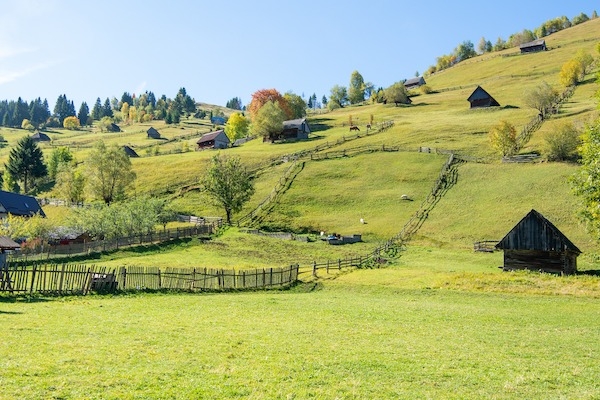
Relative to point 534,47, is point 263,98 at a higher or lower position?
lower

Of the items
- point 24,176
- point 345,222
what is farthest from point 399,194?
point 24,176

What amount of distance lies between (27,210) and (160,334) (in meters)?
69.7

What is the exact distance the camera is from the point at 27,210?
259 feet

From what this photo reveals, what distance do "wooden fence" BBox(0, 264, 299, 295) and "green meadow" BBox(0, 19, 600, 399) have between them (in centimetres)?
117

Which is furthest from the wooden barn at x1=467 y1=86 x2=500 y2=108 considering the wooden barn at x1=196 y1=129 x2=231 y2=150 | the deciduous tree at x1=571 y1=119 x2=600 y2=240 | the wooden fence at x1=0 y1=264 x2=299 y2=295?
the wooden fence at x1=0 y1=264 x2=299 y2=295

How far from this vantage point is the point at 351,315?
25.8 meters

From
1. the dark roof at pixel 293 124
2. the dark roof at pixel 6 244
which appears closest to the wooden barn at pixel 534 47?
the dark roof at pixel 293 124

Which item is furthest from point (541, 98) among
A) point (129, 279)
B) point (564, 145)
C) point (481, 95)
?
point (129, 279)

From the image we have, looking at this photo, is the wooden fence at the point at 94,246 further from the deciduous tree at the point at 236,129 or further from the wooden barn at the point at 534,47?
the wooden barn at the point at 534,47

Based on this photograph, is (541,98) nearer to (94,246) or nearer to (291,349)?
(94,246)

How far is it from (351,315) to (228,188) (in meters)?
52.5

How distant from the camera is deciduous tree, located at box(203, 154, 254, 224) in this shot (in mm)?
76000

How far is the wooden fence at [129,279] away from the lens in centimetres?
2962

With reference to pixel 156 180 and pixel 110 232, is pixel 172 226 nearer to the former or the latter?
pixel 110 232
